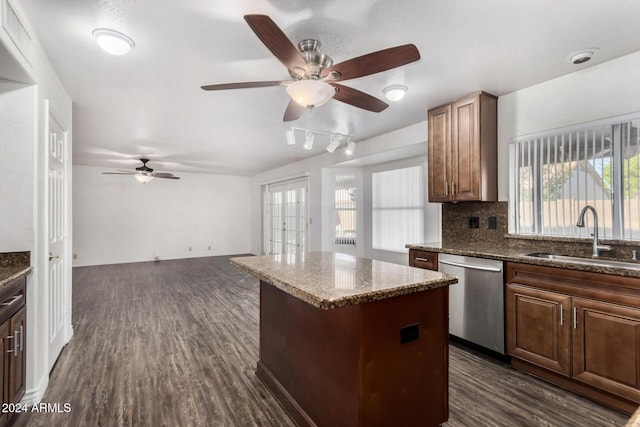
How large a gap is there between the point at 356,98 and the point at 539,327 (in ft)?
7.04

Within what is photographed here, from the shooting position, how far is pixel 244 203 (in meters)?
9.35

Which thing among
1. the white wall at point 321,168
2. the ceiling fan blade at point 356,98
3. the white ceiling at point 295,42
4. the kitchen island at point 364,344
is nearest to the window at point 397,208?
the white wall at point 321,168

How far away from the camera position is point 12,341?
1.77 meters

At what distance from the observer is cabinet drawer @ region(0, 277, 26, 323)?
65.2 inches

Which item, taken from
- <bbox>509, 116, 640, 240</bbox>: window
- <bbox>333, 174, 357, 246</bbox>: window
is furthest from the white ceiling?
<bbox>333, 174, 357, 246</bbox>: window

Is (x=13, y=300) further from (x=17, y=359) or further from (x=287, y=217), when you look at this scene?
(x=287, y=217)

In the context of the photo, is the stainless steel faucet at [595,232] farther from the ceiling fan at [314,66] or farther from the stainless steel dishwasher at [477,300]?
the ceiling fan at [314,66]

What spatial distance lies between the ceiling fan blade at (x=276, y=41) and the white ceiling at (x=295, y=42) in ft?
0.94

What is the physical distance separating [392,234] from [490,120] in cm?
277

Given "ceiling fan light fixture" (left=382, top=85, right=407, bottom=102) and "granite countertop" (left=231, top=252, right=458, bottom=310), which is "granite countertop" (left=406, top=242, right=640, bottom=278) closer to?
"granite countertop" (left=231, top=252, right=458, bottom=310)

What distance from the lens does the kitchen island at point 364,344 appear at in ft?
4.80

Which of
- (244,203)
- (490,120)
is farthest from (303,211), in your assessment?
(490,120)

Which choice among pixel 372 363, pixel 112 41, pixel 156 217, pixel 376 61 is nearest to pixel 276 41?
pixel 376 61

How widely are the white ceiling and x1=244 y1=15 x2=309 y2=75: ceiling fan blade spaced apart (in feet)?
0.94
